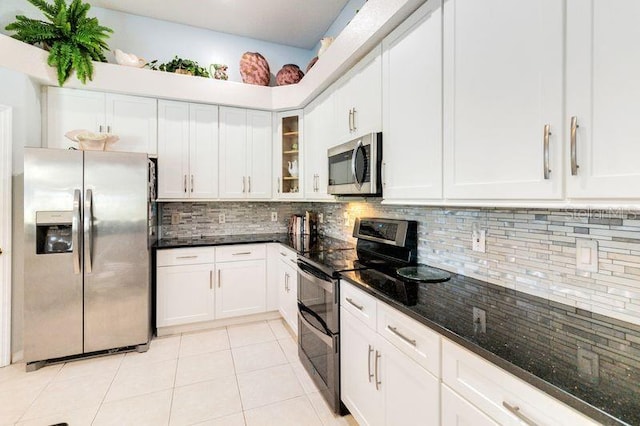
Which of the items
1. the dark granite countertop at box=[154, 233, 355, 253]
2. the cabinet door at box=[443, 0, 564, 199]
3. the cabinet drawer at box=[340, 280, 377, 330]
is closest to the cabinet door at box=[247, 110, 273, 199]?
the dark granite countertop at box=[154, 233, 355, 253]

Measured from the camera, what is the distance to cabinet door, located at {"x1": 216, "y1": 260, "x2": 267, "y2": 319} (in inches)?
123

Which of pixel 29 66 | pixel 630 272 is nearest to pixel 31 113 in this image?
pixel 29 66

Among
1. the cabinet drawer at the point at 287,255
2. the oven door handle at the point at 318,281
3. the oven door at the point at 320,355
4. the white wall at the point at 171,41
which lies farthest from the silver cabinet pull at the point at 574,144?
the white wall at the point at 171,41

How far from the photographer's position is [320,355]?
202 cm

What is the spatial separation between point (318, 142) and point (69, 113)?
2.32 meters

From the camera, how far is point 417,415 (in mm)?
1157

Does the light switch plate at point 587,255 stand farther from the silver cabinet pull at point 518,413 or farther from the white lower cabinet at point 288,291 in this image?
the white lower cabinet at point 288,291

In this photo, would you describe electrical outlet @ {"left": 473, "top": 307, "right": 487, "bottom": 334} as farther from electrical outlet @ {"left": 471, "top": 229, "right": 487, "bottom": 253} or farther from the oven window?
the oven window

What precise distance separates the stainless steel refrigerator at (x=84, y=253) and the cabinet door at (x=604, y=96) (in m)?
2.91

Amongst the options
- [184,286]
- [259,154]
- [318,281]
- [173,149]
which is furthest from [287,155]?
[318,281]

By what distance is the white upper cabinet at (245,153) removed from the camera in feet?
10.9

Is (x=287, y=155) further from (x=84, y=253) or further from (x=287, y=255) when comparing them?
(x=84, y=253)

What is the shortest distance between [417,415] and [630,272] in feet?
2.99

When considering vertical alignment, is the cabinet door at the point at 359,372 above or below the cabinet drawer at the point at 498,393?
below
